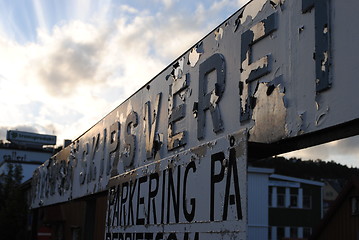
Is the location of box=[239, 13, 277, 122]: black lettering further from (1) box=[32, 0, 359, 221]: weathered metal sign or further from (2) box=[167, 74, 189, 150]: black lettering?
(2) box=[167, 74, 189, 150]: black lettering

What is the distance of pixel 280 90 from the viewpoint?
4.37 meters

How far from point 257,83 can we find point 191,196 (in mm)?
1178

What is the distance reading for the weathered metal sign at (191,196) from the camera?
4.00 meters

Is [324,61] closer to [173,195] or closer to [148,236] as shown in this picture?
[173,195]

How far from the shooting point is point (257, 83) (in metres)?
4.70

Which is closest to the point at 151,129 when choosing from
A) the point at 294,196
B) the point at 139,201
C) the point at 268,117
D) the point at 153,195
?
the point at 139,201

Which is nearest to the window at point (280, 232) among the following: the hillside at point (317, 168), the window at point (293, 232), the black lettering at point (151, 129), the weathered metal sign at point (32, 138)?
the window at point (293, 232)

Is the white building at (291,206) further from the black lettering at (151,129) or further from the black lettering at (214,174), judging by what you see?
the black lettering at (214,174)

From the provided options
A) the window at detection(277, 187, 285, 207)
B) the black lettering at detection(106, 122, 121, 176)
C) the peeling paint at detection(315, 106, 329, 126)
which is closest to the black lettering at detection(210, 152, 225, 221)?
the peeling paint at detection(315, 106, 329, 126)

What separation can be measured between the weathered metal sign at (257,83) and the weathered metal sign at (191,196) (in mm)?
176

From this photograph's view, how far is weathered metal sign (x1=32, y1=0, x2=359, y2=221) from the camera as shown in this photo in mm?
3809

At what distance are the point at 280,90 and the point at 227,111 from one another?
2.80 ft

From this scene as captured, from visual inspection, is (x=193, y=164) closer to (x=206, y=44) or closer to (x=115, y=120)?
(x=206, y=44)

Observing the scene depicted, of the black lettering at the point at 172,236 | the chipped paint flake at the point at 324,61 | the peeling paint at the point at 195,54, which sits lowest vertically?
the black lettering at the point at 172,236
